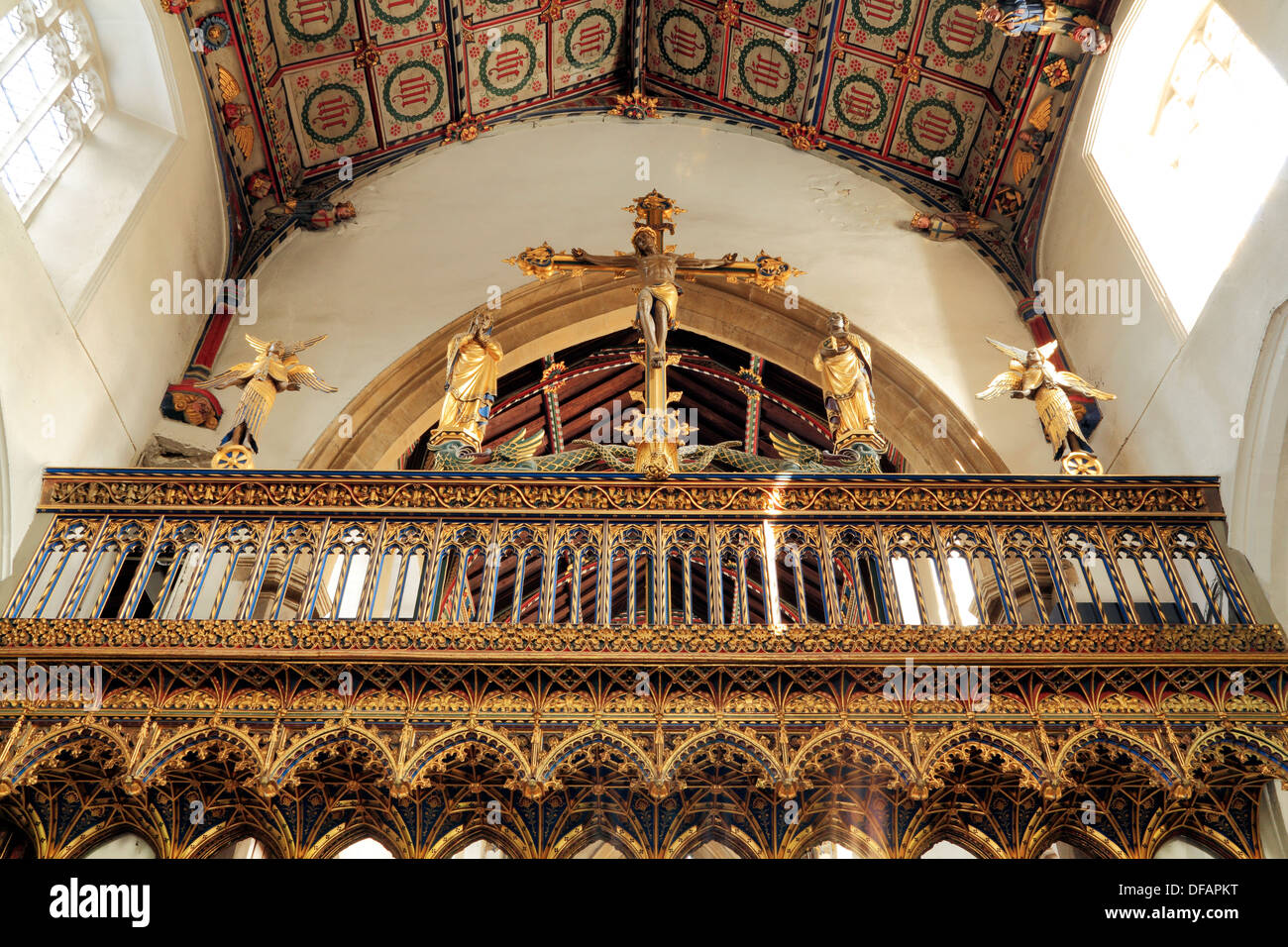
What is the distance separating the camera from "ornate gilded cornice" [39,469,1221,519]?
221 inches

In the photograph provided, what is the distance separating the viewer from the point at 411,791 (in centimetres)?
448

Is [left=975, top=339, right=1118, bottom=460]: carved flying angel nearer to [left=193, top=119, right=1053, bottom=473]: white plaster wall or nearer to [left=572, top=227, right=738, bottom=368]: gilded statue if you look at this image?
[left=193, top=119, right=1053, bottom=473]: white plaster wall

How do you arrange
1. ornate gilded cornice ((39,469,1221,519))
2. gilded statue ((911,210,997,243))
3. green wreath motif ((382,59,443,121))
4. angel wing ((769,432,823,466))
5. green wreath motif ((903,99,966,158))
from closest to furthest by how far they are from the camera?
ornate gilded cornice ((39,469,1221,519))
angel wing ((769,432,823,466))
gilded statue ((911,210,997,243))
green wreath motif ((903,99,966,158))
green wreath motif ((382,59,443,121))

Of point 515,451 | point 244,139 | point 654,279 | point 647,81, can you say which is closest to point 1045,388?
point 654,279

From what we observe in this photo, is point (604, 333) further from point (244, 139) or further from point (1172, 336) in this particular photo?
point (1172, 336)

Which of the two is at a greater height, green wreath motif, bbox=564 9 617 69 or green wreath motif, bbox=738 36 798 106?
green wreath motif, bbox=564 9 617 69

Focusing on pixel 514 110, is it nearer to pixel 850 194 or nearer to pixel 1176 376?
pixel 850 194

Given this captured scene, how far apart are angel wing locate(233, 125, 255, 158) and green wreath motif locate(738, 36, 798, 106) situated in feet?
14.5

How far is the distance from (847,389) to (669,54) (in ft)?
19.0

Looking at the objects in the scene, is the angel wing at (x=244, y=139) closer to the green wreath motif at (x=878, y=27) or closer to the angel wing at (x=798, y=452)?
the green wreath motif at (x=878, y=27)

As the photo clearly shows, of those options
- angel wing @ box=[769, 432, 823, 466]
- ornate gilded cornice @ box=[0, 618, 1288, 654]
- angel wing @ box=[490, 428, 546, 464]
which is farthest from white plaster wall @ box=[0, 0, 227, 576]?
angel wing @ box=[769, 432, 823, 466]

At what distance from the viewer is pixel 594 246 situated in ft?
33.4
